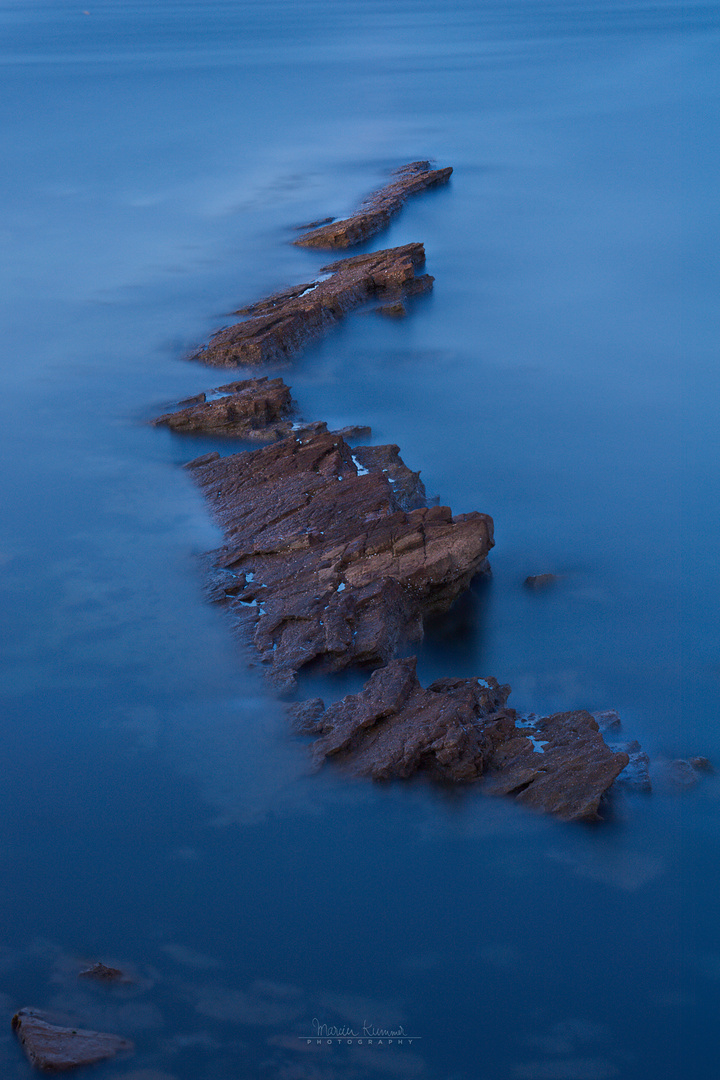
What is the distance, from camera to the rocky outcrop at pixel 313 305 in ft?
82.5

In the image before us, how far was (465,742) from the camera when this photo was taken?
42.1 feet

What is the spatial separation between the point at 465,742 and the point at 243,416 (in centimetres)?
1089

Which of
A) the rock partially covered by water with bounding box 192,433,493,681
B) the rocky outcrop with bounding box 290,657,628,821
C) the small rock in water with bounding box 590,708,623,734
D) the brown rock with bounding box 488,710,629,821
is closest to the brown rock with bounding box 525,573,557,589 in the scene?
the rock partially covered by water with bounding box 192,433,493,681

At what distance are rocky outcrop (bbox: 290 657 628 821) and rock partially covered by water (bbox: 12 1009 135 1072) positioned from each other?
4222 mm

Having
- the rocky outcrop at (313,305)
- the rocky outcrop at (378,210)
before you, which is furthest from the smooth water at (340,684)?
the rocky outcrop at (378,210)

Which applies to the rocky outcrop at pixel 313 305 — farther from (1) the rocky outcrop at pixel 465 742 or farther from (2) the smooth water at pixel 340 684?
(1) the rocky outcrop at pixel 465 742

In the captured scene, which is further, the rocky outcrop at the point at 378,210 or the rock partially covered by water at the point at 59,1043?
the rocky outcrop at the point at 378,210

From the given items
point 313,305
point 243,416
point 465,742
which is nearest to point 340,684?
point 465,742

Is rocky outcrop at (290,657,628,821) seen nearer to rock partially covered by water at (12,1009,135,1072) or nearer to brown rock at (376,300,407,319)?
rock partially covered by water at (12,1009,135,1072)

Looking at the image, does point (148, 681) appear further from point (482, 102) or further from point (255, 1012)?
point (482, 102)

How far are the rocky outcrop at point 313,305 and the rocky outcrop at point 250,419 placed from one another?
2.74 m

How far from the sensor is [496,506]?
20438 mm

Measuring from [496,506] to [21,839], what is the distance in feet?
36.1

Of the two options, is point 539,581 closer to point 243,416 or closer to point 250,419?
point 250,419
